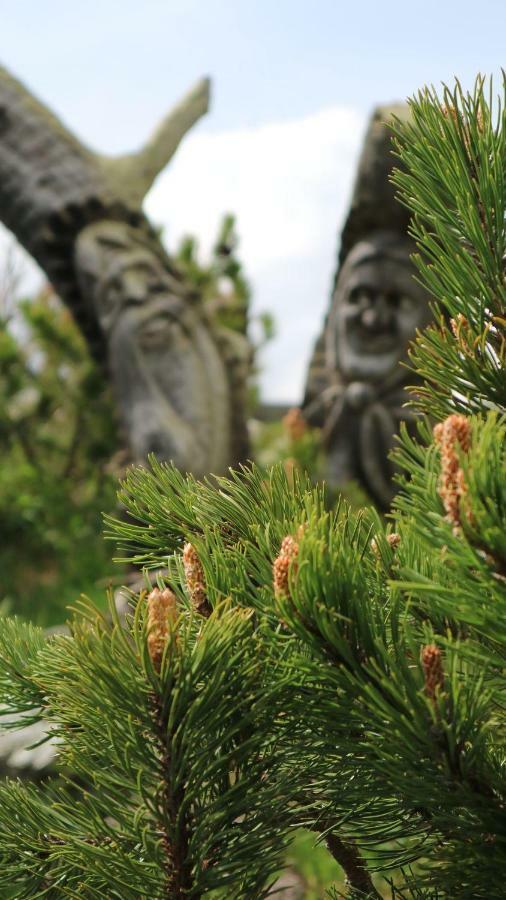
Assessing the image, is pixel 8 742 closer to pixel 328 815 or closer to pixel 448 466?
pixel 328 815

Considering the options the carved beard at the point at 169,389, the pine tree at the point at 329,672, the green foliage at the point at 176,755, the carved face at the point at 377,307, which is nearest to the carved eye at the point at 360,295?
the carved face at the point at 377,307

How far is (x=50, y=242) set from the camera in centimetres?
512

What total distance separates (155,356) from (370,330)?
1.14 m

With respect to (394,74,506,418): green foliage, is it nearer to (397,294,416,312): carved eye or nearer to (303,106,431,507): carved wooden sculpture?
(303,106,431,507): carved wooden sculpture

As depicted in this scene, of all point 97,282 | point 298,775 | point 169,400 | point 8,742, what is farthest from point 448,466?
point 97,282

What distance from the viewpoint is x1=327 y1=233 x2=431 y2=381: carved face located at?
427 centimetres

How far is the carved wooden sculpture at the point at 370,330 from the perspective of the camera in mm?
4250

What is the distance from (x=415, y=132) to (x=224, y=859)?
0.65 metres

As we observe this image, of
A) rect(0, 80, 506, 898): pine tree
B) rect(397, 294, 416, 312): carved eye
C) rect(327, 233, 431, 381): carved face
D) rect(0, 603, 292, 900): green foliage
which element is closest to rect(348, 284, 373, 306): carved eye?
rect(327, 233, 431, 381): carved face

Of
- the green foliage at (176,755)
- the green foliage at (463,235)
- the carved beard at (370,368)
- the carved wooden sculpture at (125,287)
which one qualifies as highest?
the carved wooden sculpture at (125,287)

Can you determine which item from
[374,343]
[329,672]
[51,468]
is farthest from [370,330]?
[329,672]

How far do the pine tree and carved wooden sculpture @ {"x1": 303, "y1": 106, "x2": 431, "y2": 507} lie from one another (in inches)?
133

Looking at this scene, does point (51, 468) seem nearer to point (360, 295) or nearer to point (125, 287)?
point (125, 287)

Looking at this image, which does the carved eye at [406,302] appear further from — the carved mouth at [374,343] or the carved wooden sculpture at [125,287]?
the carved wooden sculpture at [125,287]
